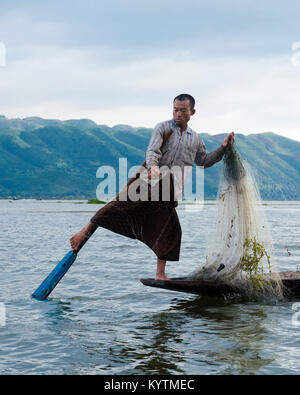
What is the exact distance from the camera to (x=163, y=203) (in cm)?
824

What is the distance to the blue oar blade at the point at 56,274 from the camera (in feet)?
29.4

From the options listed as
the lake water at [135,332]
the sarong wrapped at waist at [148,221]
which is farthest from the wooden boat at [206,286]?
the sarong wrapped at waist at [148,221]

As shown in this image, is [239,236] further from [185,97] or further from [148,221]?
[185,97]

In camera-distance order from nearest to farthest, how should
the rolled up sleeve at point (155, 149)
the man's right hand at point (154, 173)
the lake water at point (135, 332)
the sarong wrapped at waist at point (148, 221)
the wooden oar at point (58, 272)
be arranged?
the lake water at point (135, 332), the man's right hand at point (154, 173), the rolled up sleeve at point (155, 149), the sarong wrapped at waist at point (148, 221), the wooden oar at point (58, 272)

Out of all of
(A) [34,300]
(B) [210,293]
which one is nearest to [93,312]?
(A) [34,300]

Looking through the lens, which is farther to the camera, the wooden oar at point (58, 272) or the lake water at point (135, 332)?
the wooden oar at point (58, 272)

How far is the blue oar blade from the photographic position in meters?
8.96

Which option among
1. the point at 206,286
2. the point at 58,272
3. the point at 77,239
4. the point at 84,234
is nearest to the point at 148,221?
the point at 84,234

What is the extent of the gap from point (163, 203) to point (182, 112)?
147 cm

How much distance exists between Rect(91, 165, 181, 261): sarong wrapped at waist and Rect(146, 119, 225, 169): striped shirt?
0.67 meters

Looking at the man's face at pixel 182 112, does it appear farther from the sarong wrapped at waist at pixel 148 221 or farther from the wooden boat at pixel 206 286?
the wooden boat at pixel 206 286

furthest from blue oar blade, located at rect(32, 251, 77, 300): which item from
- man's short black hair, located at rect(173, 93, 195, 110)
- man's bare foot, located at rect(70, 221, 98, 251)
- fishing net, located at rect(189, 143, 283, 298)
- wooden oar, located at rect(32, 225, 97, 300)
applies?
man's short black hair, located at rect(173, 93, 195, 110)

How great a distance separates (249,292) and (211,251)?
1.02 meters

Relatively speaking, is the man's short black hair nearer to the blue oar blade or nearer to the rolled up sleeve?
the rolled up sleeve
